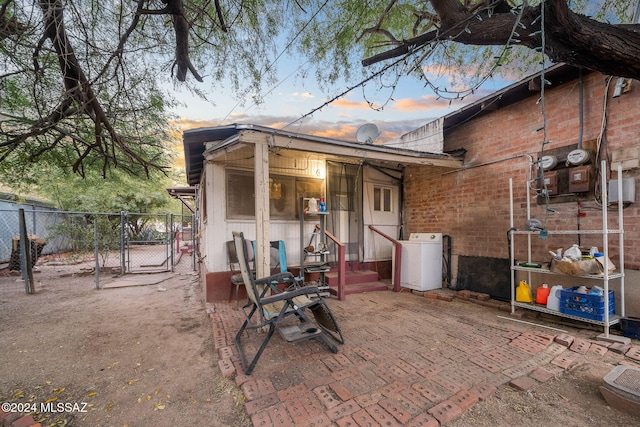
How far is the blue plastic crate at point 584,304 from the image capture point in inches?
123

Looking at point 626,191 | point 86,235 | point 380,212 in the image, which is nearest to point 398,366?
point 626,191

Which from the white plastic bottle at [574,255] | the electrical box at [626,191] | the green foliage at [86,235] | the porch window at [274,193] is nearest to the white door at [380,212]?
the porch window at [274,193]

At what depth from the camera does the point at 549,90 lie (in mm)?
4031

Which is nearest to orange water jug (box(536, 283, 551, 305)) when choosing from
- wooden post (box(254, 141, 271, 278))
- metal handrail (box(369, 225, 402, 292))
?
metal handrail (box(369, 225, 402, 292))

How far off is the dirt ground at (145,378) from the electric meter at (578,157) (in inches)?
96.1

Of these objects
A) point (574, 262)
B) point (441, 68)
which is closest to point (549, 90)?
point (441, 68)

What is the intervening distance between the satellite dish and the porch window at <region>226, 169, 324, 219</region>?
125cm

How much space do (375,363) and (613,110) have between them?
14.6ft

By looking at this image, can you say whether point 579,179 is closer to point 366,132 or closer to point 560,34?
point 560,34

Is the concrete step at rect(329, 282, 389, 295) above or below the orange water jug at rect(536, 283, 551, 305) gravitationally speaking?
below

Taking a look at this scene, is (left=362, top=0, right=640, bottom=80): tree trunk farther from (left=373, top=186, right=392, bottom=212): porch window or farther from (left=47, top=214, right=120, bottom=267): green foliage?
(left=47, top=214, right=120, bottom=267): green foliage

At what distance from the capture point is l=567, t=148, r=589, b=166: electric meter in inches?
141

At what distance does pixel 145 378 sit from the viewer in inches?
95.1

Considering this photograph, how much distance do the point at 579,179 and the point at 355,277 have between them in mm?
3885
